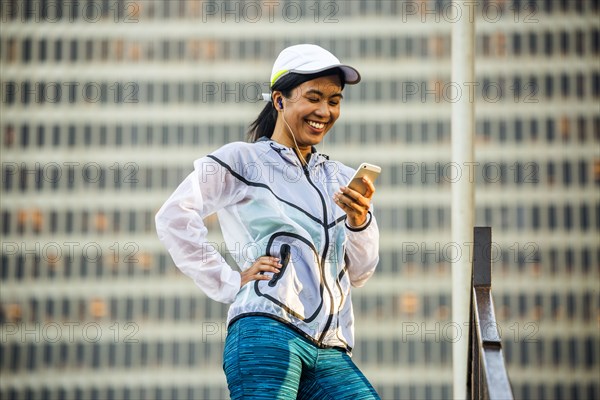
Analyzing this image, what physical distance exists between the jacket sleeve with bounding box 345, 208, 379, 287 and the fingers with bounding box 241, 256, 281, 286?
37 cm

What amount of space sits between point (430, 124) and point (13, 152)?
2838 centimetres

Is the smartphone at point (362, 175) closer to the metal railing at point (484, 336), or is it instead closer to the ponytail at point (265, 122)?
the metal railing at point (484, 336)

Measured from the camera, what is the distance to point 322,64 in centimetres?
432

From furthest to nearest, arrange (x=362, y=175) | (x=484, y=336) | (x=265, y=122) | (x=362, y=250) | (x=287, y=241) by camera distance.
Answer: (x=265, y=122), (x=362, y=250), (x=287, y=241), (x=362, y=175), (x=484, y=336)

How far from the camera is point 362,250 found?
14.6 feet

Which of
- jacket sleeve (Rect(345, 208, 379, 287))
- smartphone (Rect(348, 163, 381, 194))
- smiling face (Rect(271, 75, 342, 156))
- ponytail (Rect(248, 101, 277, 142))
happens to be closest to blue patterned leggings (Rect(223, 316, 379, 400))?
jacket sleeve (Rect(345, 208, 379, 287))

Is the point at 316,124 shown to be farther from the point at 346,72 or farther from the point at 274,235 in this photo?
the point at 274,235

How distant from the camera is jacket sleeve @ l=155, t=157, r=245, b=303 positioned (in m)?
4.30

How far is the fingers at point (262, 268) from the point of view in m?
4.15

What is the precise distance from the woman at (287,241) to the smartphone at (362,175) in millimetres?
22

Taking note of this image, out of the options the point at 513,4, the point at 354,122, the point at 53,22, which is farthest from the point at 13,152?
the point at 513,4

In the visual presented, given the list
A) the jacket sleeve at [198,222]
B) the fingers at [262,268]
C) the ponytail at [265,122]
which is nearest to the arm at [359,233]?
the fingers at [262,268]

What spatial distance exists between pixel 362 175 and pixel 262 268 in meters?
0.48

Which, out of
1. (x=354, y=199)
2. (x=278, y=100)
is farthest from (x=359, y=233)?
(x=278, y=100)
